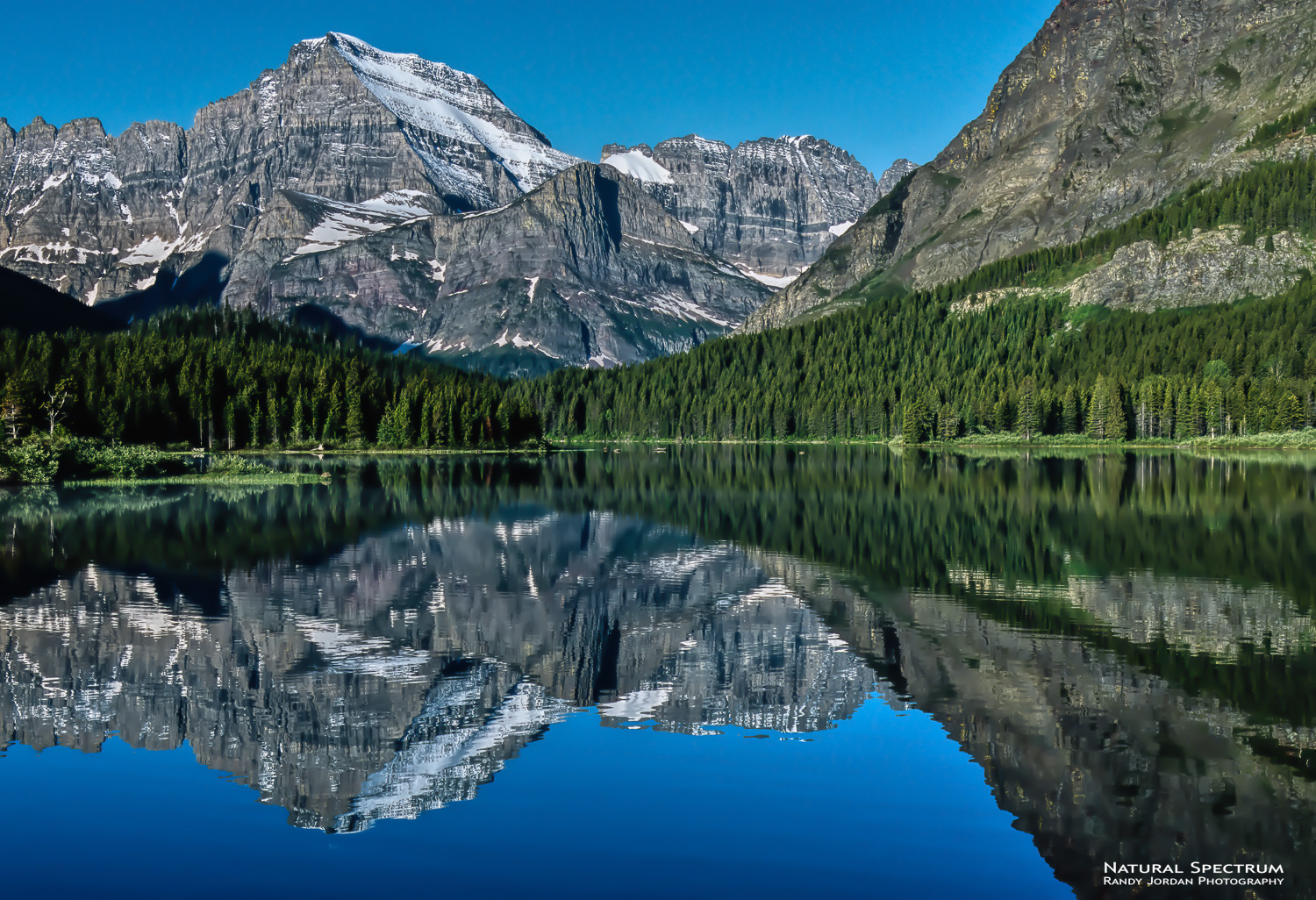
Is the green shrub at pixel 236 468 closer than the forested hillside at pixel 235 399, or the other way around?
the green shrub at pixel 236 468

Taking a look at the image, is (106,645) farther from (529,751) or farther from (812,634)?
(812,634)

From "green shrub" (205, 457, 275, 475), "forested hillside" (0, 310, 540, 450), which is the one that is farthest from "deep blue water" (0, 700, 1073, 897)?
"forested hillside" (0, 310, 540, 450)

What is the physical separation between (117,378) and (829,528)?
13388cm

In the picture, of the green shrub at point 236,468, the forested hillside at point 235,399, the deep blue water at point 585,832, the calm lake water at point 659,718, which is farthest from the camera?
the forested hillside at point 235,399

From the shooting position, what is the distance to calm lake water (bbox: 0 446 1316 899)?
1391 cm

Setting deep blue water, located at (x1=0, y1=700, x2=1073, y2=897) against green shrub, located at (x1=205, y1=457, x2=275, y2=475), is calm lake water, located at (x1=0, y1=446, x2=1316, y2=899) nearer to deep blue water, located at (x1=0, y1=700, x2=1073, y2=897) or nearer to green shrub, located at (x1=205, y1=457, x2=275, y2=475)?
deep blue water, located at (x1=0, y1=700, x2=1073, y2=897)

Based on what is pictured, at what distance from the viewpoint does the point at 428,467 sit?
122312mm

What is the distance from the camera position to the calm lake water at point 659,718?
13914 millimetres

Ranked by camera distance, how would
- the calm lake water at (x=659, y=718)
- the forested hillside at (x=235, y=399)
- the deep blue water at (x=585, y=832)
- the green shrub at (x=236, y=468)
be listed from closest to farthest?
the deep blue water at (x=585, y=832)
the calm lake water at (x=659, y=718)
the green shrub at (x=236, y=468)
the forested hillside at (x=235, y=399)

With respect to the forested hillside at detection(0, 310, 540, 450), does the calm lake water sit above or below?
below

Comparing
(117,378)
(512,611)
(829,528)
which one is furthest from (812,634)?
(117,378)

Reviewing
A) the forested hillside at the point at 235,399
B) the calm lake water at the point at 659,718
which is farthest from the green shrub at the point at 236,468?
the calm lake water at the point at 659,718

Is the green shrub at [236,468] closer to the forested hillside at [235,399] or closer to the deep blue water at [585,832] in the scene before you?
the forested hillside at [235,399]

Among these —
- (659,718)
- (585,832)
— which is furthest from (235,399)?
(585,832)
